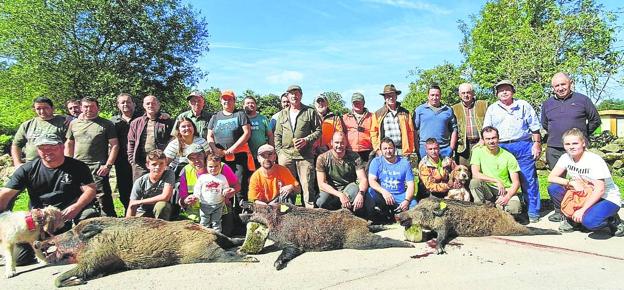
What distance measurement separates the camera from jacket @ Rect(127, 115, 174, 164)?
687cm

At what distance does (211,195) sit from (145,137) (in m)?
1.89

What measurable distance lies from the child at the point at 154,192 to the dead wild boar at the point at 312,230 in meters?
1.13

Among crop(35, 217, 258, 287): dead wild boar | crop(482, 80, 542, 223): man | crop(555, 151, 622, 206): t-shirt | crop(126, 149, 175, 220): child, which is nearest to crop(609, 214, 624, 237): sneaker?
crop(555, 151, 622, 206): t-shirt

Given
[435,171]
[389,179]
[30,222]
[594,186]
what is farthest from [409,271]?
[30,222]

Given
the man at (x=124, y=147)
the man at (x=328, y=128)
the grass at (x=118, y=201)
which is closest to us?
the man at (x=124, y=147)

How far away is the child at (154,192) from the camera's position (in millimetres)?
5707

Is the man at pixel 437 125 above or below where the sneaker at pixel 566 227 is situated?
above

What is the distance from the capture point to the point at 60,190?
213 inches

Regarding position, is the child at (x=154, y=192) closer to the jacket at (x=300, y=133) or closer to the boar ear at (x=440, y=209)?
the jacket at (x=300, y=133)

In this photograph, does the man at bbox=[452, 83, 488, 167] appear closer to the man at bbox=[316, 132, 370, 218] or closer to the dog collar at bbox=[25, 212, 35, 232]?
the man at bbox=[316, 132, 370, 218]

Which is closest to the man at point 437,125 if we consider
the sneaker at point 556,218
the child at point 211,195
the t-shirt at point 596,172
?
the sneaker at point 556,218

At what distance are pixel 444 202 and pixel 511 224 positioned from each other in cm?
97

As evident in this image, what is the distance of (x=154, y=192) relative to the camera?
19.2 feet

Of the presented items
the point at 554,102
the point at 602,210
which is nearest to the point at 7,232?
the point at 602,210
